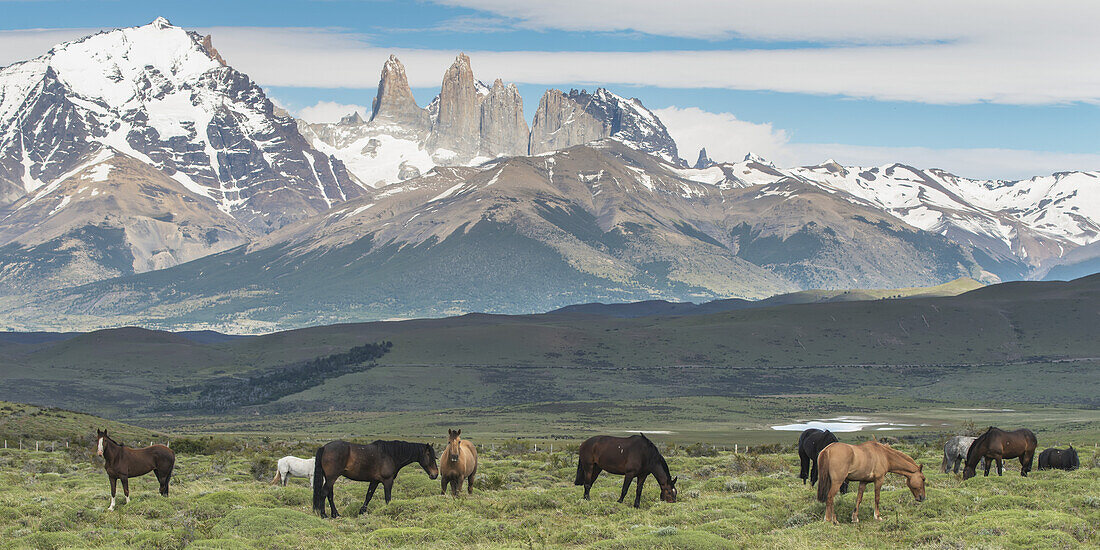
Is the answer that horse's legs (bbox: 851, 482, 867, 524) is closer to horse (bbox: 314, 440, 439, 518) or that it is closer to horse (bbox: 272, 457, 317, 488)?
horse (bbox: 314, 440, 439, 518)

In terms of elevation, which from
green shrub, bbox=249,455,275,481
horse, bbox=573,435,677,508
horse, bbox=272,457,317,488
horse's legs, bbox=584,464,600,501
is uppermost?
horse, bbox=573,435,677,508

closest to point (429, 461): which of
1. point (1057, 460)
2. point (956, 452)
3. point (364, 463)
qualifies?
point (364, 463)

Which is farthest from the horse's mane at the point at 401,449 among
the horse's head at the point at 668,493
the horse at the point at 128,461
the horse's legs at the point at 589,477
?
the horse's head at the point at 668,493

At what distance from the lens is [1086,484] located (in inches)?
1430

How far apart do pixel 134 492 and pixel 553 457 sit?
2162 centimetres

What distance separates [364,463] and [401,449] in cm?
148

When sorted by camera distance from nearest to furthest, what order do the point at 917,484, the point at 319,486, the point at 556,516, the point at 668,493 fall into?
the point at 917,484 < the point at 556,516 < the point at 319,486 < the point at 668,493

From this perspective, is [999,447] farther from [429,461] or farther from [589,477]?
[429,461]

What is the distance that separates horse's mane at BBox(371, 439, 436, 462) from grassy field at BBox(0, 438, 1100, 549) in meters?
1.42

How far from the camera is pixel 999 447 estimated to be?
127 feet

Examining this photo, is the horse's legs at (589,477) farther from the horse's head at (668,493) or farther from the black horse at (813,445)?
the black horse at (813,445)

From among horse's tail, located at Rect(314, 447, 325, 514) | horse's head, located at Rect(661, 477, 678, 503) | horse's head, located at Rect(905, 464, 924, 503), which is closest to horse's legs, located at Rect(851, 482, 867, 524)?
horse's head, located at Rect(905, 464, 924, 503)

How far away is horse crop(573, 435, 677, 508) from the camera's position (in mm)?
35562

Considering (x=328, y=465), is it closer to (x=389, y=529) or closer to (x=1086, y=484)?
(x=389, y=529)
